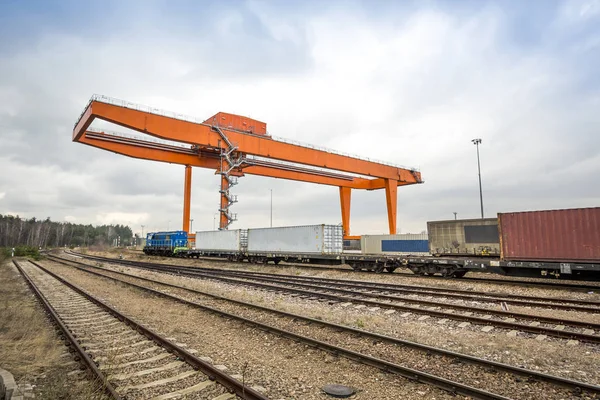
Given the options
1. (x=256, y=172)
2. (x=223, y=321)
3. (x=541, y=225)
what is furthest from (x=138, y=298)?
(x=256, y=172)

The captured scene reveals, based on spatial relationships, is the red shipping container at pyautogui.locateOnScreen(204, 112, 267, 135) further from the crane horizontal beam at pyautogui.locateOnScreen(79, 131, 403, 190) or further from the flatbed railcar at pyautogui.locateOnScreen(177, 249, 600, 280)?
the flatbed railcar at pyautogui.locateOnScreen(177, 249, 600, 280)

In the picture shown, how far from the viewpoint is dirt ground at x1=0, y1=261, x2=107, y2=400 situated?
14.5ft

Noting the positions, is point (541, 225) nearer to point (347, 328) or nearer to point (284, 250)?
point (347, 328)

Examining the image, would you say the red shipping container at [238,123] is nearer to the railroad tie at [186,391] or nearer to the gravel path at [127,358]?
the gravel path at [127,358]

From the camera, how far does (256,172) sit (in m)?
34.6

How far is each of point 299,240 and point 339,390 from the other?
62.1 ft

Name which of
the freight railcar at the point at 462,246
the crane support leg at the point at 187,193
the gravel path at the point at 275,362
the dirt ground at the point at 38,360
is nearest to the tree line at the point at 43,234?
the crane support leg at the point at 187,193

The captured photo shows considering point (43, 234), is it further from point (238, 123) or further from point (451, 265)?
point (451, 265)

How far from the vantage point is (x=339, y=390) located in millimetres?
4430

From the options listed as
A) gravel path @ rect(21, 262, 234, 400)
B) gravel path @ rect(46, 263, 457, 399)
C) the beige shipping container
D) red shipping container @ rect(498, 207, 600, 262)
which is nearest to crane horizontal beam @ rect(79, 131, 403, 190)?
the beige shipping container

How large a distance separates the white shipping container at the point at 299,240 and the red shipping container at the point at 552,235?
1010 centimetres

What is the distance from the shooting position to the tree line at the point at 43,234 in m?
96.0

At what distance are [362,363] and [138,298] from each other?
932 centimetres

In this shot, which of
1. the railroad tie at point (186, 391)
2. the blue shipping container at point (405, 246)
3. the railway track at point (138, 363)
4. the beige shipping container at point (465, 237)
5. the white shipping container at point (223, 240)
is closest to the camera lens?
the railroad tie at point (186, 391)
